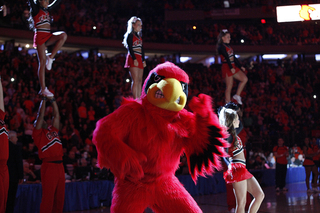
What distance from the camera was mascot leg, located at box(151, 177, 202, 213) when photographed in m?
2.61

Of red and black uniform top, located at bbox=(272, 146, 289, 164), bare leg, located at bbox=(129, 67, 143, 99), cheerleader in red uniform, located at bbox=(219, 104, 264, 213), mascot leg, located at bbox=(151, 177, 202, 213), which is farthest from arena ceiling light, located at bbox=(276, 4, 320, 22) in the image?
mascot leg, located at bbox=(151, 177, 202, 213)

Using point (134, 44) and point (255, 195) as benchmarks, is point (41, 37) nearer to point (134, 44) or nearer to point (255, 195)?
point (134, 44)

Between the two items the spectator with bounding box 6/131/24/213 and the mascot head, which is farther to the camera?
the spectator with bounding box 6/131/24/213

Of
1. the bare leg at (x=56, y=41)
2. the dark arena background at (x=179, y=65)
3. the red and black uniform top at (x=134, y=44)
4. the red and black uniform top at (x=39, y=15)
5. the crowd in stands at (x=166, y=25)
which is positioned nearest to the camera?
the red and black uniform top at (x=39, y=15)

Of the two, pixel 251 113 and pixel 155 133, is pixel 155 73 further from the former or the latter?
pixel 251 113

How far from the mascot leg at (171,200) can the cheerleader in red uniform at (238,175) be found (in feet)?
5.89

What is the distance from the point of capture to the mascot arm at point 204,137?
282cm

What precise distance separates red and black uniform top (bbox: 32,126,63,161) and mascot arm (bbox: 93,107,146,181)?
106 inches

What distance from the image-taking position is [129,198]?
2576 mm

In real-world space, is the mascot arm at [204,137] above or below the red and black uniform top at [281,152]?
above

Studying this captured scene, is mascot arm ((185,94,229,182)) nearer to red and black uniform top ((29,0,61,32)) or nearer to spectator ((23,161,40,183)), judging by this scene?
red and black uniform top ((29,0,61,32))

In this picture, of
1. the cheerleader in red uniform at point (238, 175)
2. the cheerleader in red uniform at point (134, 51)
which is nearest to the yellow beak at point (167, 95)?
the cheerleader in red uniform at point (238, 175)

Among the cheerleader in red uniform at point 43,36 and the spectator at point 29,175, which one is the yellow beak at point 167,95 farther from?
the spectator at point 29,175

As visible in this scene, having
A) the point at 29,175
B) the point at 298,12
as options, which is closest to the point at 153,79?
the point at 29,175
